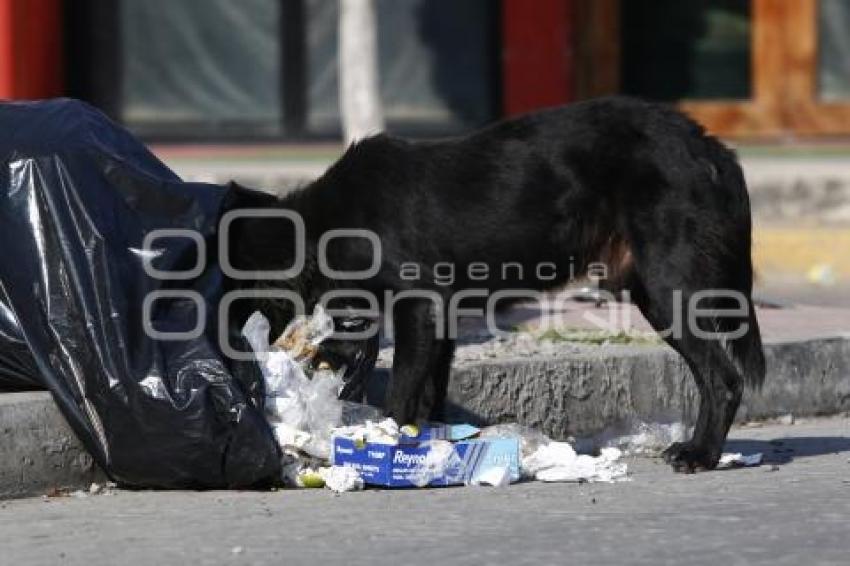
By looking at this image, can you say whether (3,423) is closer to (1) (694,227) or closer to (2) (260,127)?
(1) (694,227)

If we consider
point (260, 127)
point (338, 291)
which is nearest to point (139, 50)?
point (260, 127)

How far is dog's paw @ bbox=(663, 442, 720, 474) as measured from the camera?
6.63 metres

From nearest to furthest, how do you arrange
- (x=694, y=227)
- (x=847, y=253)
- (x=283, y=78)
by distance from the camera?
(x=694, y=227) → (x=847, y=253) → (x=283, y=78)

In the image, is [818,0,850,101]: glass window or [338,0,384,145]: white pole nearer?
[338,0,384,145]: white pole

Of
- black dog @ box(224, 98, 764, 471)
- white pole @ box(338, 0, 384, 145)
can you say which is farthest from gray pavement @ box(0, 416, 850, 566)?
white pole @ box(338, 0, 384, 145)

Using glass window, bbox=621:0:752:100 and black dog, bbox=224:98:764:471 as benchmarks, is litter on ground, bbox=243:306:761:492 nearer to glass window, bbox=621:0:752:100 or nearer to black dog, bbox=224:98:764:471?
black dog, bbox=224:98:764:471

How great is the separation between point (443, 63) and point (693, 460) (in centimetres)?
903

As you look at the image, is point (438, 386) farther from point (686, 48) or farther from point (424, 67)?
point (686, 48)

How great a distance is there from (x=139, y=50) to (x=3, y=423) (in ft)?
31.2

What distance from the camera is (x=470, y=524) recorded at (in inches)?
223

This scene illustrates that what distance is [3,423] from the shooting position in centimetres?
616

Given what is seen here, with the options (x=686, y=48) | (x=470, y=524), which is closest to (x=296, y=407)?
(x=470, y=524)

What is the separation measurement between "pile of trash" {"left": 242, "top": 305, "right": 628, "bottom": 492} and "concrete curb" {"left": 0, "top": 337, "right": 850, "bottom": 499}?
53 centimetres

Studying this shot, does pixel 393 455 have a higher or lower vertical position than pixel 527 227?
lower
